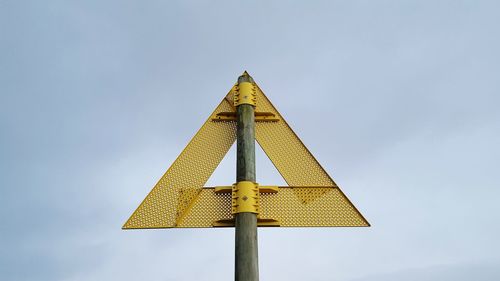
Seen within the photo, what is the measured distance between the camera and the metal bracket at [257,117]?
539 centimetres

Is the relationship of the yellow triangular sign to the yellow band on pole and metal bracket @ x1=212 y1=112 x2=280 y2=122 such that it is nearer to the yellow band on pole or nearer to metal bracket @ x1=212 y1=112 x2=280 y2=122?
metal bracket @ x1=212 y1=112 x2=280 y2=122

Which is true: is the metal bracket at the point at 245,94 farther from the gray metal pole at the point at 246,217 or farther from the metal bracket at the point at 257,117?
the metal bracket at the point at 257,117

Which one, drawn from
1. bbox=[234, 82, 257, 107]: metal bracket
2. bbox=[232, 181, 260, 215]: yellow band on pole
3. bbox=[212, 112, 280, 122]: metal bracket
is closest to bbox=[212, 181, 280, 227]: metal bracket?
bbox=[232, 181, 260, 215]: yellow band on pole

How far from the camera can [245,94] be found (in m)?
5.31

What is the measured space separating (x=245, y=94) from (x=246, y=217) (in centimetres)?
160

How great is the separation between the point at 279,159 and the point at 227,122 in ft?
2.73

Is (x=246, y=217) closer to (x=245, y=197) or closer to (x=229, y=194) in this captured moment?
(x=245, y=197)

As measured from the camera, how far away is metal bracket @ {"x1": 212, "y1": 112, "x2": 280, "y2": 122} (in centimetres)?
539

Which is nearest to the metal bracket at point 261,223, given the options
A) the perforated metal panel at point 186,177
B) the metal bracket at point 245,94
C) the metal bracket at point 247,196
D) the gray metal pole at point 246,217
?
the metal bracket at point 247,196

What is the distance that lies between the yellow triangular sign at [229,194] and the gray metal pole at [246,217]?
7.7 inches

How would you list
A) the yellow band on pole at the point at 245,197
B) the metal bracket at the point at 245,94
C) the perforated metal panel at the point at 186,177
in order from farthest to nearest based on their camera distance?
1. the metal bracket at the point at 245,94
2. the perforated metal panel at the point at 186,177
3. the yellow band on pole at the point at 245,197

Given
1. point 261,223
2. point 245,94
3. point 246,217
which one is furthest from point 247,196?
point 245,94

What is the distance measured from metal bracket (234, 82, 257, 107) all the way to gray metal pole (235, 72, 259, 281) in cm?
6

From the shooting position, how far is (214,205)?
4.82 m
